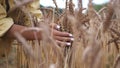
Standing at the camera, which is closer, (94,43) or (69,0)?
(94,43)

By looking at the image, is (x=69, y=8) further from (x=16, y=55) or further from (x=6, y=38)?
(x=16, y=55)

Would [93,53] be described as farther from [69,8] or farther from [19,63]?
[19,63]

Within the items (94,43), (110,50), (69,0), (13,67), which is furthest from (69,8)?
(110,50)

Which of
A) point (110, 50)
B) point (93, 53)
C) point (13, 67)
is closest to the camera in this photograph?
point (93, 53)

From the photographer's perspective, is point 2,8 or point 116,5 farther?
point 2,8

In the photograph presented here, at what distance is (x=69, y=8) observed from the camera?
0.82 metres

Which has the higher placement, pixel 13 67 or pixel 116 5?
pixel 116 5

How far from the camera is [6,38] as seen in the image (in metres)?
1.16

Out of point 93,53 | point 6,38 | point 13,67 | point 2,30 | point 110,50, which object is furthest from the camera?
point 110,50

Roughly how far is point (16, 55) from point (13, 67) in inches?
3.7

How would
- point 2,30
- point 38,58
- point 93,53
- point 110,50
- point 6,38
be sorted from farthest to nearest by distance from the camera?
point 110,50 → point 6,38 → point 2,30 → point 38,58 → point 93,53

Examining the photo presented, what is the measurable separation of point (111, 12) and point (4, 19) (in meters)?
0.73

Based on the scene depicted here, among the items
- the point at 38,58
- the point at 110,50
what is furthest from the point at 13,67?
the point at 38,58

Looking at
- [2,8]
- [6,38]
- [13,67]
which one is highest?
[2,8]
